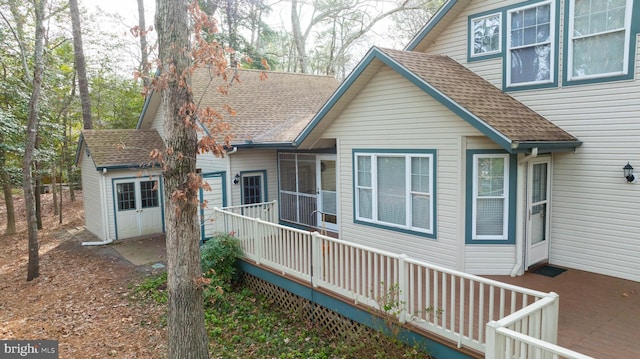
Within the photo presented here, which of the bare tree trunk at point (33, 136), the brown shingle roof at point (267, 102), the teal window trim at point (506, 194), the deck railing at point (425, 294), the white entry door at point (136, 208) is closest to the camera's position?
the deck railing at point (425, 294)

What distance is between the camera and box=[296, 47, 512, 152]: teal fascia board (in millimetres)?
6591

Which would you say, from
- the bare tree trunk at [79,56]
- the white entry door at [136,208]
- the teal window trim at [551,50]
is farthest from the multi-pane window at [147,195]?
the teal window trim at [551,50]

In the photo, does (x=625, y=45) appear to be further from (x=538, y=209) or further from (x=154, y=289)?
(x=154, y=289)

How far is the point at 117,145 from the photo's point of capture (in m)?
13.1

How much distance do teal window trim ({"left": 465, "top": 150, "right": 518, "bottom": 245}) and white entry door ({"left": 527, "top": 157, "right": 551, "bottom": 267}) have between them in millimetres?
416

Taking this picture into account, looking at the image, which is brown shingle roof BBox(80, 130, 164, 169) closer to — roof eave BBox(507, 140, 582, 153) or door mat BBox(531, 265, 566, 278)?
roof eave BBox(507, 140, 582, 153)

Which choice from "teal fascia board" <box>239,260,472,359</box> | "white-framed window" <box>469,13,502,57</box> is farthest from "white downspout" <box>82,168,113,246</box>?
"white-framed window" <box>469,13,502,57</box>

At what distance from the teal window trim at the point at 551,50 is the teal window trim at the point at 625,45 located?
0.15 metres

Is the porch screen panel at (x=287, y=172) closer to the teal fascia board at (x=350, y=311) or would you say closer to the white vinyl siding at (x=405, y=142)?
the white vinyl siding at (x=405, y=142)

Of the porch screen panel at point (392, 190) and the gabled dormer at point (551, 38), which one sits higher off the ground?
the gabled dormer at point (551, 38)

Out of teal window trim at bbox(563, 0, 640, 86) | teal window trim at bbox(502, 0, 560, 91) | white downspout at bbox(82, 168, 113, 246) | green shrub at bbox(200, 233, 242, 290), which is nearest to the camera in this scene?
teal window trim at bbox(563, 0, 640, 86)

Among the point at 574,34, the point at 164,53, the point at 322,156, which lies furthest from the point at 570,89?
the point at 164,53

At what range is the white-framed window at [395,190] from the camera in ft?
26.3

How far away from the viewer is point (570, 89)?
25.0 feet
